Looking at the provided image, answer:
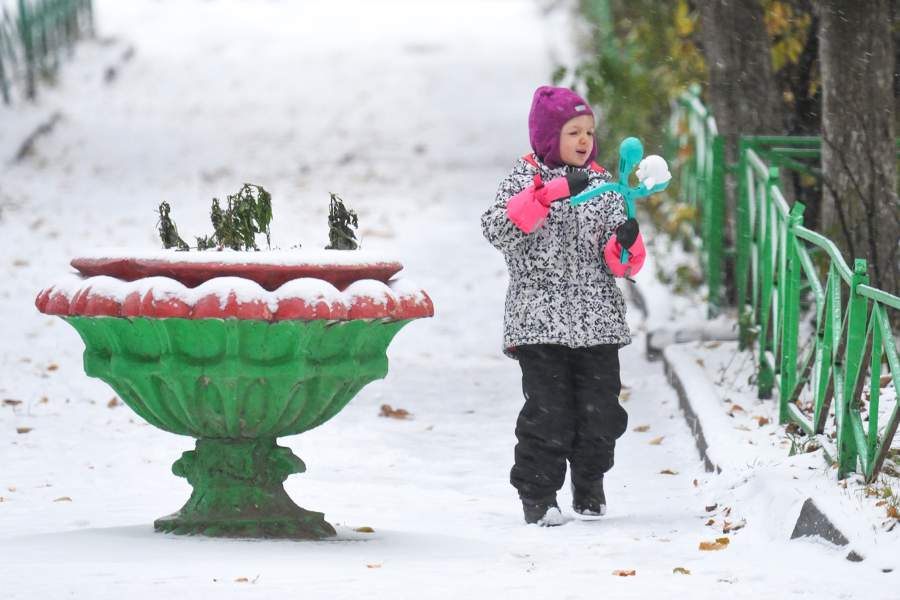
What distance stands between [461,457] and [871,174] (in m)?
2.41

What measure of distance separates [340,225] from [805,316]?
14.2 feet

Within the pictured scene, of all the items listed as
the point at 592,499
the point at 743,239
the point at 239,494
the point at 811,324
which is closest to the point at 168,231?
the point at 239,494

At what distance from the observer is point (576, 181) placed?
5.18 m

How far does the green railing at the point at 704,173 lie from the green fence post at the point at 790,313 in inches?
110

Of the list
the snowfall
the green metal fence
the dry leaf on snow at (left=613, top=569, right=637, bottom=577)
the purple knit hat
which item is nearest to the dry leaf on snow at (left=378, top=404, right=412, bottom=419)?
the snowfall

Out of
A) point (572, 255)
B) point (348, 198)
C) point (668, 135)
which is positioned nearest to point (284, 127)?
point (348, 198)

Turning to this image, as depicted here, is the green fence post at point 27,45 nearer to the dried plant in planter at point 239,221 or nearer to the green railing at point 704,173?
the green railing at point 704,173

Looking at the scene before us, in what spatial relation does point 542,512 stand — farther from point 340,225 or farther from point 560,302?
point 340,225

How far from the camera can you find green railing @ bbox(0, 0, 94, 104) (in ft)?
70.2

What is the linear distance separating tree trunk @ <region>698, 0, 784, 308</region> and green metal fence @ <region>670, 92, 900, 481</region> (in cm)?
24

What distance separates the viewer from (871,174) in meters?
7.57

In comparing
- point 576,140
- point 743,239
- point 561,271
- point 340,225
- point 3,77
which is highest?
point 3,77

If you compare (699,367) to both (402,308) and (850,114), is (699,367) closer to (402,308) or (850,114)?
(850,114)

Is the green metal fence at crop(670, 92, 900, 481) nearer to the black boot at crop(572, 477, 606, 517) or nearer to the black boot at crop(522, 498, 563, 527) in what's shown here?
the black boot at crop(572, 477, 606, 517)
